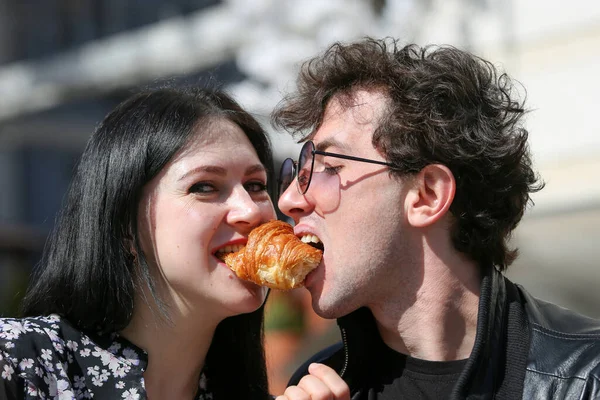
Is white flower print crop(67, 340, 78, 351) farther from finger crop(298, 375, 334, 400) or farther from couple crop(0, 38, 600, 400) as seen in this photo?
finger crop(298, 375, 334, 400)

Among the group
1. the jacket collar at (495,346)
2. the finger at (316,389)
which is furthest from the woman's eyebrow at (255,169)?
the finger at (316,389)

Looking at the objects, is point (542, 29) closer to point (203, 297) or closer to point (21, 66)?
point (203, 297)

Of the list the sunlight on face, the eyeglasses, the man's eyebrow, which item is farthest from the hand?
the man's eyebrow

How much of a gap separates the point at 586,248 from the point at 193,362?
4.15 m

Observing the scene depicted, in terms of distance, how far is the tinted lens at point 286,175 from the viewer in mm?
4289

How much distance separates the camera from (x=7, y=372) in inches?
134

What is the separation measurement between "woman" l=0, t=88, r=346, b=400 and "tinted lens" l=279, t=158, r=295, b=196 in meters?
0.14

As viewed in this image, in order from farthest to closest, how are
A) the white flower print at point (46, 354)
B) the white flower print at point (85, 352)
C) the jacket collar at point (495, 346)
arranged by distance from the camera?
1. the white flower print at point (85, 352)
2. the white flower print at point (46, 354)
3. the jacket collar at point (495, 346)

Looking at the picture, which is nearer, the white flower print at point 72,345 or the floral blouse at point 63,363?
the floral blouse at point 63,363

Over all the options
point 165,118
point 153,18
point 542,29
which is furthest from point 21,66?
point 165,118

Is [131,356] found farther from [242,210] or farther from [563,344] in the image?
[563,344]

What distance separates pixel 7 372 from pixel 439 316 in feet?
5.71

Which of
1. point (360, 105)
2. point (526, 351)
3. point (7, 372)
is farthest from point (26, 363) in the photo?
point (526, 351)

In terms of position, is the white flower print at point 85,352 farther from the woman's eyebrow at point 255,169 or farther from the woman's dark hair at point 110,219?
the woman's eyebrow at point 255,169
